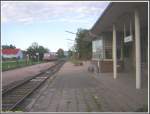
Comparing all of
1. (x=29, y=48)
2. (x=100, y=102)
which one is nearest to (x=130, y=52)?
(x=100, y=102)

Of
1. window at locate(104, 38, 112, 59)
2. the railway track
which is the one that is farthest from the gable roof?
the railway track

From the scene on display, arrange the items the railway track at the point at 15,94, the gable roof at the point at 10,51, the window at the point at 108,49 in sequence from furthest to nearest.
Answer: the gable roof at the point at 10,51, the window at the point at 108,49, the railway track at the point at 15,94

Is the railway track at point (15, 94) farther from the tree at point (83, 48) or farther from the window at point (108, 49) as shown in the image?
the tree at point (83, 48)

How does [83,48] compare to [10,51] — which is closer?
[10,51]

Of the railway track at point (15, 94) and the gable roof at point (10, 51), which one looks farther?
the gable roof at point (10, 51)

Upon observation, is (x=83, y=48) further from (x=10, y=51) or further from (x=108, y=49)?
(x=108, y=49)

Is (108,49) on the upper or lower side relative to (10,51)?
lower

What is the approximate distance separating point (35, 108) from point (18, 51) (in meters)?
68.6

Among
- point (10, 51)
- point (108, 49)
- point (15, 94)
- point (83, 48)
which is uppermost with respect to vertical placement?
point (83, 48)

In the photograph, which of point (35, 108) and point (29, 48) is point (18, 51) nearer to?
point (29, 48)

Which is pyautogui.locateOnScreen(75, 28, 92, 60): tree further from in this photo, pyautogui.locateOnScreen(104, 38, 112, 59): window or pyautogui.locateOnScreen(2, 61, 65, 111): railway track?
pyautogui.locateOnScreen(2, 61, 65, 111): railway track

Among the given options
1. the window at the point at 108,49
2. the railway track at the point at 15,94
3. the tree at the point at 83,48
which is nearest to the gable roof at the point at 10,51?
the tree at the point at 83,48

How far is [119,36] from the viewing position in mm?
A: 34031

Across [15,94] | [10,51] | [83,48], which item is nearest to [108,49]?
[15,94]
